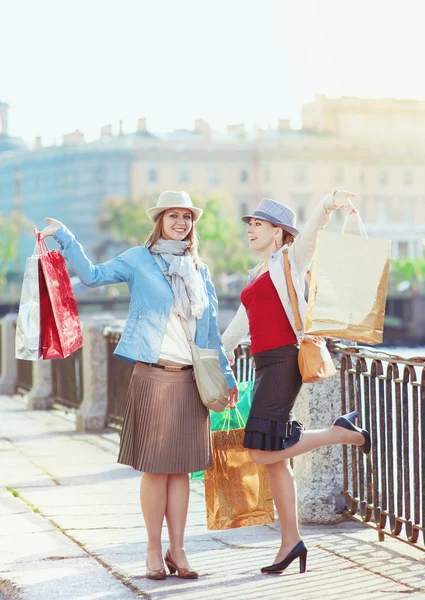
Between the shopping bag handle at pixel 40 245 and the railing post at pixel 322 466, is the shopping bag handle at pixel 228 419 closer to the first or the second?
the railing post at pixel 322 466

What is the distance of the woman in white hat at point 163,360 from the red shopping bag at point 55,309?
0.14 meters

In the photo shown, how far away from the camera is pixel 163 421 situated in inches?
197

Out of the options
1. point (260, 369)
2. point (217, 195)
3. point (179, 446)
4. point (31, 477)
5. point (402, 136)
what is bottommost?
point (31, 477)

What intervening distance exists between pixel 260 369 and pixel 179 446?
1.51ft

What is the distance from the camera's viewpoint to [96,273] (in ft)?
16.4

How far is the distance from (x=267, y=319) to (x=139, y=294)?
0.54 m

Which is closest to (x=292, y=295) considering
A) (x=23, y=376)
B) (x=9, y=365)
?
(x=23, y=376)

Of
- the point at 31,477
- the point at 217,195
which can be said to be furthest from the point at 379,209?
the point at 31,477

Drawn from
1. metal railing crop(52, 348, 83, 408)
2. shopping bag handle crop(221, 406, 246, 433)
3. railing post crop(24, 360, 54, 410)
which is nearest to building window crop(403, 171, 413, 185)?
railing post crop(24, 360, 54, 410)

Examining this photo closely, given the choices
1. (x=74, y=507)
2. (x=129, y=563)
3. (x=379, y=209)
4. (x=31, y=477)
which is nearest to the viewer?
(x=129, y=563)

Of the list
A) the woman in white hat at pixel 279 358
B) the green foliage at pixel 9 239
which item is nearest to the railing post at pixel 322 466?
the woman in white hat at pixel 279 358

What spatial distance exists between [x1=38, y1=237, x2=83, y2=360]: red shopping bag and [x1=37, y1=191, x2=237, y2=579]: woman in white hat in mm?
141

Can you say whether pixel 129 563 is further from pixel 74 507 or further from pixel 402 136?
pixel 402 136

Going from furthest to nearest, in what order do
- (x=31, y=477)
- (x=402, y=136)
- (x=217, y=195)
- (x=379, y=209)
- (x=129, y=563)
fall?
(x=402, y=136), (x=379, y=209), (x=217, y=195), (x=31, y=477), (x=129, y=563)
